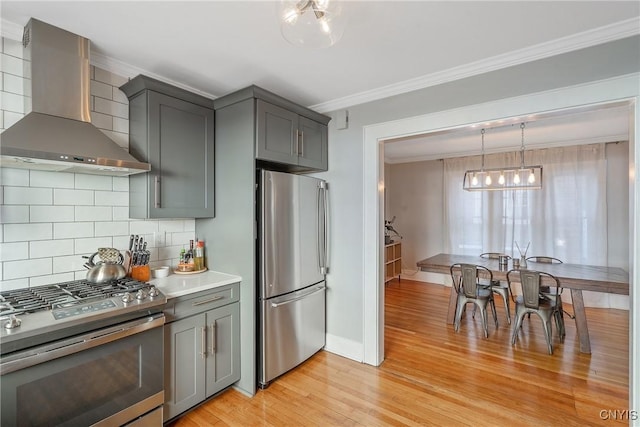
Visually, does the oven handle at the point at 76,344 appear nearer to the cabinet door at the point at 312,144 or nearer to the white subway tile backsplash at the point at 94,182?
the white subway tile backsplash at the point at 94,182

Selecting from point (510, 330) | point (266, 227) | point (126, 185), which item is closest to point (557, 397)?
point (510, 330)

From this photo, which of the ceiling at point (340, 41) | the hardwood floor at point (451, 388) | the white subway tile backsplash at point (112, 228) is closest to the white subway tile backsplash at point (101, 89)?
the ceiling at point (340, 41)

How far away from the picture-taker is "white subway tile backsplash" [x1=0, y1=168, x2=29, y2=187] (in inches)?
68.6

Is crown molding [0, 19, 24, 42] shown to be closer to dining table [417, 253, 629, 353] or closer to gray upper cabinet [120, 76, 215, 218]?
gray upper cabinet [120, 76, 215, 218]

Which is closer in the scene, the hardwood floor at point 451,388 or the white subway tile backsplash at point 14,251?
the white subway tile backsplash at point 14,251

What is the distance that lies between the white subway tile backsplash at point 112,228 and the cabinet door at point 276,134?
1.15 m

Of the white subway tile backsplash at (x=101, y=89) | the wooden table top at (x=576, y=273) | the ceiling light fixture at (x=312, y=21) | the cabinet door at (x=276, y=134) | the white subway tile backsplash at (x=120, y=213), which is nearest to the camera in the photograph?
the ceiling light fixture at (x=312, y=21)

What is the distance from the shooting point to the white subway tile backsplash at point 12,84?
176 cm

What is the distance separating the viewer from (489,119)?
222 centimetres

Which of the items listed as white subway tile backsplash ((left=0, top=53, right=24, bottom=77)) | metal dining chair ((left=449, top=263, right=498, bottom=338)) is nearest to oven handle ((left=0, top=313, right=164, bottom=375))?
white subway tile backsplash ((left=0, top=53, right=24, bottom=77))

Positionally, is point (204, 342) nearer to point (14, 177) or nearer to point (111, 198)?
point (111, 198)

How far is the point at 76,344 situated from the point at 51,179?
3.67 feet

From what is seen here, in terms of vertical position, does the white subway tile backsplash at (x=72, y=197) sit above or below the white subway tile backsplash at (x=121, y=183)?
below

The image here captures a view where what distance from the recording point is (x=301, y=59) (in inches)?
85.2
